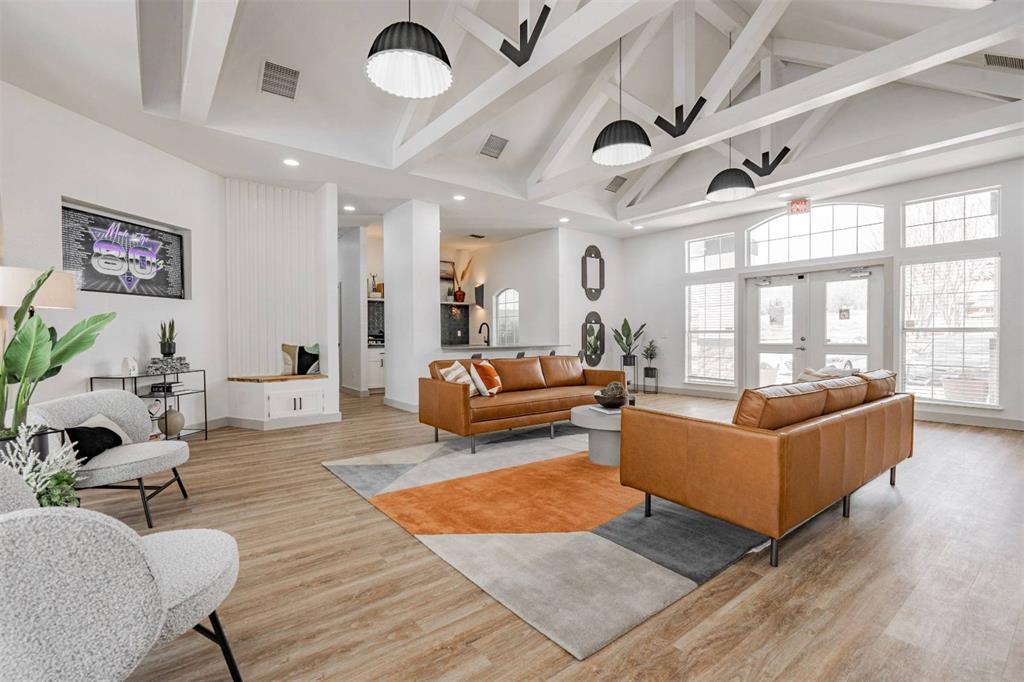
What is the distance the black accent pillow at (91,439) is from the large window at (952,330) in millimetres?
8190

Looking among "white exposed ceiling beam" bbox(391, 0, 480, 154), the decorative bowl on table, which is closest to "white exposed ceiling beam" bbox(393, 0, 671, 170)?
"white exposed ceiling beam" bbox(391, 0, 480, 154)

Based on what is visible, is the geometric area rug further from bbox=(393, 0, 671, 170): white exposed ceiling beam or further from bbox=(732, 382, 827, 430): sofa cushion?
bbox=(393, 0, 671, 170): white exposed ceiling beam

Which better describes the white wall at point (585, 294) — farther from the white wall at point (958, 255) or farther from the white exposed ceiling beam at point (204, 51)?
the white exposed ceiling beam at point (204, 51)

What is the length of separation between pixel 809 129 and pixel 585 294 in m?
4.21

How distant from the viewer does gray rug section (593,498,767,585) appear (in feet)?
7.54

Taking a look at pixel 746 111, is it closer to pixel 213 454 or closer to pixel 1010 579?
pixel 1010 579

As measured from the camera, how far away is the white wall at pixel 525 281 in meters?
8.64

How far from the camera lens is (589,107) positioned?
5781 mm

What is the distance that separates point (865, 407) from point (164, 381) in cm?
582

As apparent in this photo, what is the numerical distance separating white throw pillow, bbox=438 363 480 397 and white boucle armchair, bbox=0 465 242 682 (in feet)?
11.5

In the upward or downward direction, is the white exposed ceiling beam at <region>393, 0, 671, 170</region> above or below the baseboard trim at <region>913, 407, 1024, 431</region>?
above

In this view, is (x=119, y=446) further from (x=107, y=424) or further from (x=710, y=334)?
(x=710, y=334)

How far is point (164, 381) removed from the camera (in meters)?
4.59

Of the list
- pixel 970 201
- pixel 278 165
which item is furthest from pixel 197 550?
pixel 970 201
